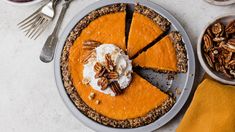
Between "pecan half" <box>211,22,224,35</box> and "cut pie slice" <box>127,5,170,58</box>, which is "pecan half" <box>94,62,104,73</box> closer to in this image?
"cut pie slice" <box>127,5,170,58</box>

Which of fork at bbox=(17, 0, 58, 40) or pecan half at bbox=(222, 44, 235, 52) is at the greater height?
fork at bbox=(17, 0, 58, 40)

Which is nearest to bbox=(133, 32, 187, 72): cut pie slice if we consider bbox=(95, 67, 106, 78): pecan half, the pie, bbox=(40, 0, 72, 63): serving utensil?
the pie

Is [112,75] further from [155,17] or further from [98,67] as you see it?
[155,17]

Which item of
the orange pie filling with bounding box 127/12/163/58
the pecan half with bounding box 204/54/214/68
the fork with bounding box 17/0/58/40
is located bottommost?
the pecan half with bounding box 204/54/214/68

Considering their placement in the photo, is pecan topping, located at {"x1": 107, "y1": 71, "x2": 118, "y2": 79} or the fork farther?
the fork

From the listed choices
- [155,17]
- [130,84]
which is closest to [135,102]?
[130,84]

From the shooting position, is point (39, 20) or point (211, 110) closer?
point (211, 110)
